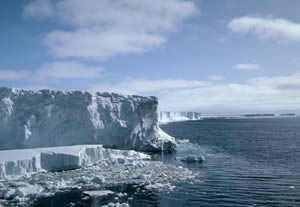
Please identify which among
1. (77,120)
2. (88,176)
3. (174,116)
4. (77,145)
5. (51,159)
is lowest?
(88,176)

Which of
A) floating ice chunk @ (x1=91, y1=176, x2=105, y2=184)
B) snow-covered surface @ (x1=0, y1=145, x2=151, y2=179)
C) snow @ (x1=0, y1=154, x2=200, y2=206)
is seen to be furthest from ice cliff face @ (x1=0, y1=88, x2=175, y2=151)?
floating ice chunk @ (x1=91, y1=176, x2=105, y2=184)

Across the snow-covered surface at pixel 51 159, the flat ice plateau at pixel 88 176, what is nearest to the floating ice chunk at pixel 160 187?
the flat ice plateau at pixel 88 176

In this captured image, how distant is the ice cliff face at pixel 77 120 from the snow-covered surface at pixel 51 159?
4.50m

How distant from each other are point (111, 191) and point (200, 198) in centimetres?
567

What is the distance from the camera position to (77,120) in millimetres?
31828

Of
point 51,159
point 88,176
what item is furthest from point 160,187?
point 51,159

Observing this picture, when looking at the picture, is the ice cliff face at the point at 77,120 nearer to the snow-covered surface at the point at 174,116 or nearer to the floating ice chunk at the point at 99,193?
the floating ice chunk at the point at 99,193

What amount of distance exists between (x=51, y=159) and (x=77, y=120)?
8582 mm

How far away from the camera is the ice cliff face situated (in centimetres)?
2858

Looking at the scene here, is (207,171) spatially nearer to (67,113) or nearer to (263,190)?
(263,190)

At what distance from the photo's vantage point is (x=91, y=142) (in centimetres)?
3212

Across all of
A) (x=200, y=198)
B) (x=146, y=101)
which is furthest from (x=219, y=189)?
(x=146, y=101)

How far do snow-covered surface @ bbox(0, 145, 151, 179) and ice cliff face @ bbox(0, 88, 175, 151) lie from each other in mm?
4495

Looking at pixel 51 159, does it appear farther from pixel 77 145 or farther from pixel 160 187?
pixel 160 187
